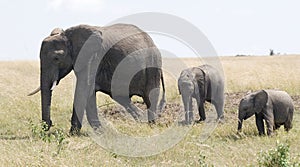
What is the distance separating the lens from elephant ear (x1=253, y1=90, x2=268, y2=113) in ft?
36.8

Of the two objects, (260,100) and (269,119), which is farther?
(260,100)

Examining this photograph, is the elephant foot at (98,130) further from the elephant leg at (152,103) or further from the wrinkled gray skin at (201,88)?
the wrinkled gray skin at (201,88)

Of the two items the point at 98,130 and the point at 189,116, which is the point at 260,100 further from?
the point at 98,130

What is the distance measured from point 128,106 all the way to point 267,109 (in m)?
3.38

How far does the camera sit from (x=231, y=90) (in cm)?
2031

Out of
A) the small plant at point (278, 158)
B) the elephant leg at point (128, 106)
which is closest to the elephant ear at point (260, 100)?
the elephant leg at point (128, 106)

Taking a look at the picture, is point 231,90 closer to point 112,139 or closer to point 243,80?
point 243,80

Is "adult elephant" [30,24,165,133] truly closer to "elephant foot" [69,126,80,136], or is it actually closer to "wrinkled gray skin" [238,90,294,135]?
"elephant foot" [69,126,80,136]

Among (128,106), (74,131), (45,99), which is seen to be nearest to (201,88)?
(128,106)

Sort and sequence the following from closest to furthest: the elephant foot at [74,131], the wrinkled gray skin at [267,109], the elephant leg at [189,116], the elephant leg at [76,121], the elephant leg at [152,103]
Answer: the elephant foot at [74,131] < the wrinkled gray skin at [267,109] < the elephant leg at [76,121] < the elephant leg at [189,116] < the elephant leg at [152,103]

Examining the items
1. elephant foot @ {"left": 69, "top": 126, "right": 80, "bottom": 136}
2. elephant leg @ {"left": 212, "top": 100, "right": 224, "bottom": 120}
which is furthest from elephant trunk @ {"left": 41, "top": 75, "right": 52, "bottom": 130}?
elephant leg @ {"left": 212, "top": 100, "right": 224, "bottom": 120}

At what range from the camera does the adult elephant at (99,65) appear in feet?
36.1

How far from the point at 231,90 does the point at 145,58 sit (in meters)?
8.06

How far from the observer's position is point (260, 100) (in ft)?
37.0
